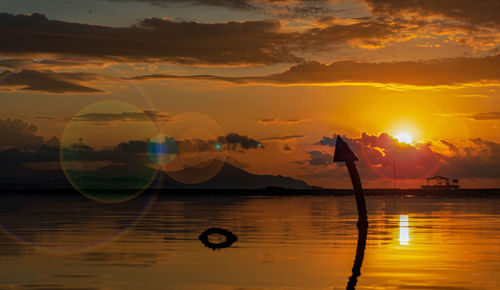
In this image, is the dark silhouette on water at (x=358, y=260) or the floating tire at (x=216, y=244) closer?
the dark silhouette on water at (x=358, y=260)

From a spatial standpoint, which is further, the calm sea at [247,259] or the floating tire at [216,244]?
the floating tire at [216,244]

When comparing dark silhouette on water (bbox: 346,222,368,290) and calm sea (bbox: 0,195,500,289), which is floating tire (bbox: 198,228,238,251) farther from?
dark silhouette on water (bbox: 346,222,368,290)

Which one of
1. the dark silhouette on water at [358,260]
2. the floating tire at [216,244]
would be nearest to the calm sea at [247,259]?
the dark silhouette on water at [358,260]

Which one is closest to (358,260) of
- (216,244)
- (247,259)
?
(247,259)

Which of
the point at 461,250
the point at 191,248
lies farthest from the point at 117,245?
the point at 461,250

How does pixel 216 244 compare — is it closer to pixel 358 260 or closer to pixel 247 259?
pixel 247 259

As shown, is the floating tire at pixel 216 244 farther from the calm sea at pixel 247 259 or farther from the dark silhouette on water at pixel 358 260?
the dark silhouette on water at pixel 358 260

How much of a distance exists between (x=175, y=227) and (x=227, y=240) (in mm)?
12034

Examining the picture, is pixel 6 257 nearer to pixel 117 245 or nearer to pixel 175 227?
pixel 117 245

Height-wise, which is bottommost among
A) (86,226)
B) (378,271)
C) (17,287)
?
(17,287)

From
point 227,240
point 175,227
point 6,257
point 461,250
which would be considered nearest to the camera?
point 6,257

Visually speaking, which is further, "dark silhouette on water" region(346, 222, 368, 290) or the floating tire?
the floating tire

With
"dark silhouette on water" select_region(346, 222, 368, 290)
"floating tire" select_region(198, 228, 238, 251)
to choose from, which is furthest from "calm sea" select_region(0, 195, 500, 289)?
"floating tire" select_region(198, 228, 238, 251)

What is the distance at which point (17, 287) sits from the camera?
21594mm
